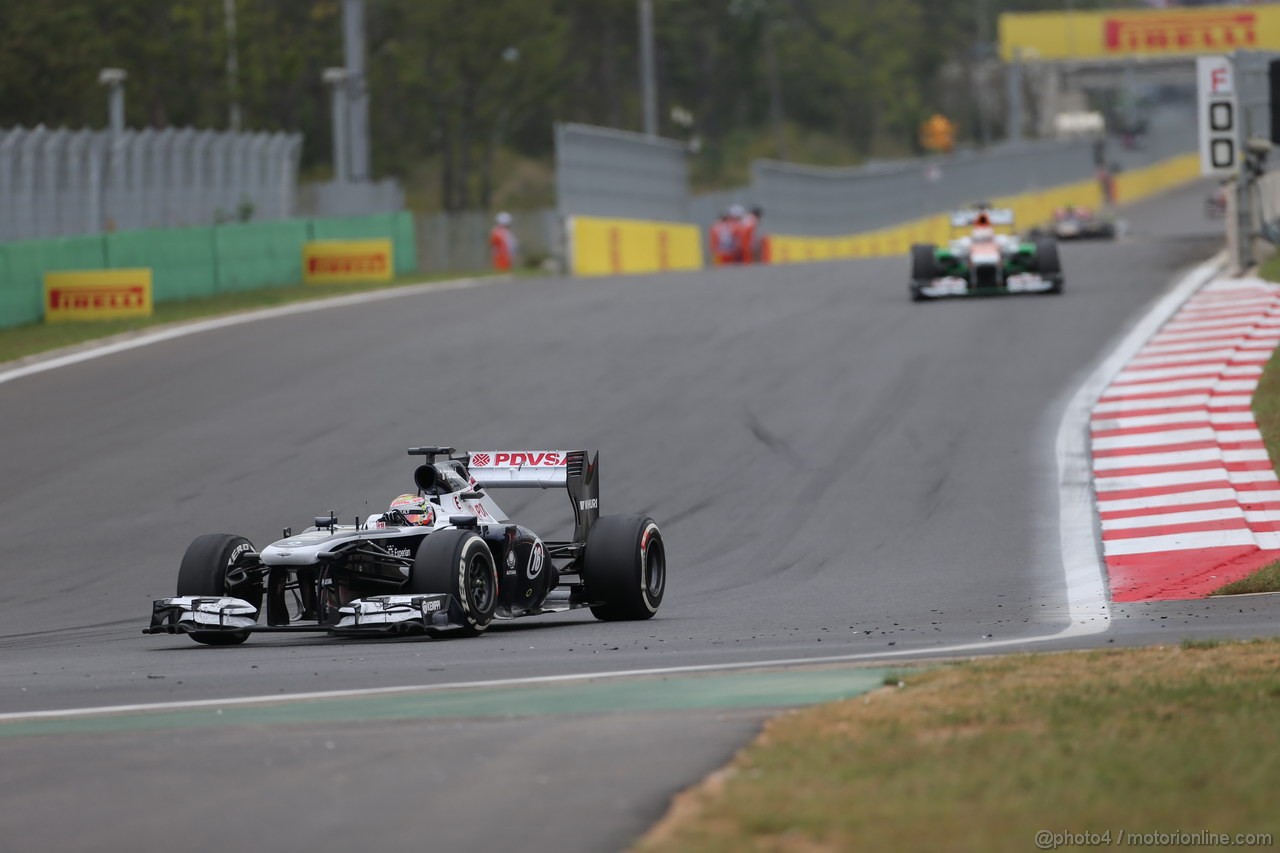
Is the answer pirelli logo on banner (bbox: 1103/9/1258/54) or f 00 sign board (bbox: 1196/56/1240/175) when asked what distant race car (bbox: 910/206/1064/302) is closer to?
f 00 sign board (bbox: 1196/56/1240/175)

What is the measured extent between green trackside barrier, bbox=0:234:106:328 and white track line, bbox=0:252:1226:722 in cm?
467

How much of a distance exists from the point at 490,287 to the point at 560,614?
19.7m

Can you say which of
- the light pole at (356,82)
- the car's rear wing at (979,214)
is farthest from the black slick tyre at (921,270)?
A: the light pole at (356,82)

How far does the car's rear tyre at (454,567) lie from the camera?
10.5 m

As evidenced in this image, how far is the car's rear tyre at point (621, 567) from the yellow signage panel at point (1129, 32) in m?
80.2

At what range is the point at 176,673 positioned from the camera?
962cm

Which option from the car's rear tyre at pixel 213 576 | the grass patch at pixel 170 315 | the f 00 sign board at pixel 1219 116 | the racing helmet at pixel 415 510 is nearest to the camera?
the car's rear tyre at pixel 213 576

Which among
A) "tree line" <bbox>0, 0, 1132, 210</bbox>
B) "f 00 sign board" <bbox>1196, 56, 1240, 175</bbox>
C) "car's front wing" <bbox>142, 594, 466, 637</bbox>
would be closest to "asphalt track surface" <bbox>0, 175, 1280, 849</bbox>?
"car's front wing" <bbox>142, 594, 466, 637</bbox>

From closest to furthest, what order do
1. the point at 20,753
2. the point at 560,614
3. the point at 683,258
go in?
the point at 20,753 < the point at 560,614 < the point at 683,258

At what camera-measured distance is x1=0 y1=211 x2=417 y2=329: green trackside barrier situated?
26.8 metres

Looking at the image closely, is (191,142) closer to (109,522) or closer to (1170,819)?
(109,522)

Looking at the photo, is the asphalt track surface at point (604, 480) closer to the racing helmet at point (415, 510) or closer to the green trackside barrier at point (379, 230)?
the racing helmet at point (415, 510)

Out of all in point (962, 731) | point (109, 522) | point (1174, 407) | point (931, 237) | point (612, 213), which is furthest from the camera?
point (931, 237)

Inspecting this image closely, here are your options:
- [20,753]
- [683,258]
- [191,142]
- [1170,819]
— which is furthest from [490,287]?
[1170,819]
